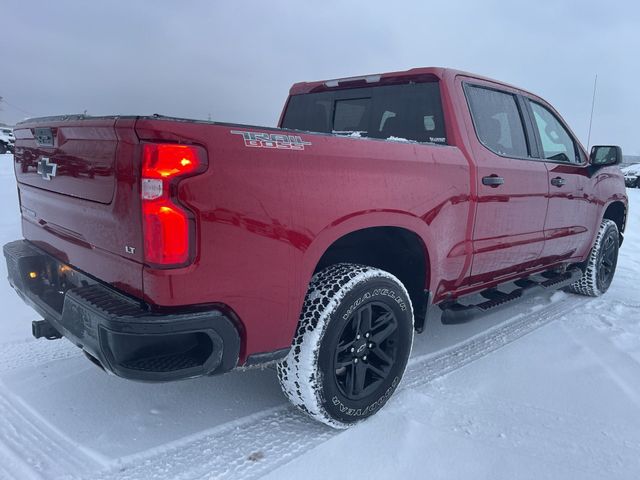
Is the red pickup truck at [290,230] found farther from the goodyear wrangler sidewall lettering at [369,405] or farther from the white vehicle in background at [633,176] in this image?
the white vehicle in background at [633,176]

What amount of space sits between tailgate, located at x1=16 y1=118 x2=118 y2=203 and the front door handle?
84.6 inches

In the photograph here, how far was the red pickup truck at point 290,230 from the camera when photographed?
1.76 meters

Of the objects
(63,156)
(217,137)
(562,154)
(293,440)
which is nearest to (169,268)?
(217,137)

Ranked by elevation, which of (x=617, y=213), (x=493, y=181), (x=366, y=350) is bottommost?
(x=366, y=350)

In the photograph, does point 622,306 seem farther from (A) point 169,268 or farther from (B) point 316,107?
(A) point 169,268

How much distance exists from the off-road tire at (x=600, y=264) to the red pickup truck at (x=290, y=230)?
145cm

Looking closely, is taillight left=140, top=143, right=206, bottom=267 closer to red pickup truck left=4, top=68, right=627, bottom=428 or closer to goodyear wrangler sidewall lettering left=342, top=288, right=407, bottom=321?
red pickup truck left=4, top=68, right=627, bottom=428

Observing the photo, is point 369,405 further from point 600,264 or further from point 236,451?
point 600,264

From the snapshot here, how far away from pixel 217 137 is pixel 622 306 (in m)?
4.32

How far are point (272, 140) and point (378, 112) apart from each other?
1.62 m

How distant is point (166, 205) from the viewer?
1.71 m

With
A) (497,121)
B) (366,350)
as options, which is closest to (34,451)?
(366,350)

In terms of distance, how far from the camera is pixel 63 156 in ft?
7.23

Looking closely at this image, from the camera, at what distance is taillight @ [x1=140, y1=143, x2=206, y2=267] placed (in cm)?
170
